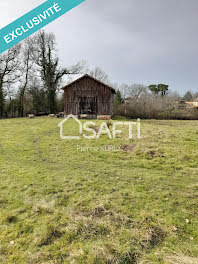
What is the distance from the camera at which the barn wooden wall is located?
19.5 meters

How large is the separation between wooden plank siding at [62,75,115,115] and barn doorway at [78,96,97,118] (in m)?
0.33

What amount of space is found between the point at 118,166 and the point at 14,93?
2496 cm

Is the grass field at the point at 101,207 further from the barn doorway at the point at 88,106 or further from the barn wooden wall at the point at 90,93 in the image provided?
the barn doorway at the point at 88,106

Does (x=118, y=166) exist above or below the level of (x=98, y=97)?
below

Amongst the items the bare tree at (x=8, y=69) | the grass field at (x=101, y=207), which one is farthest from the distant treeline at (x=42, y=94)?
the grass field at (x=101, y=207)

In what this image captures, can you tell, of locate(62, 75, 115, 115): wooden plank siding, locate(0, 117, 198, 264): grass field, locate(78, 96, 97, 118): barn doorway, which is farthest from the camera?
locate(78, 96, 97, 118): barn doorway

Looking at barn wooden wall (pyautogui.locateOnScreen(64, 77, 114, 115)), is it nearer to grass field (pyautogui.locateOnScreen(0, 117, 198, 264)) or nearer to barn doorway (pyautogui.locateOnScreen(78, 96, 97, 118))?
barn doorway (pyautogui.locateOnScreen(78, 96, 97, 118))

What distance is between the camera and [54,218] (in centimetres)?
336

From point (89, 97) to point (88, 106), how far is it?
111 cm

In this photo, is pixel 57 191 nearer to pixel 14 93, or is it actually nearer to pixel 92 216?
pixel 92 216

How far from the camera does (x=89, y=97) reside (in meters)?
19.9

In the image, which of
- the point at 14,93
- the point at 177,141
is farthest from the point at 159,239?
the point at 14,93

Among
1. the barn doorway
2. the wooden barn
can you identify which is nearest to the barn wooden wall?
the wooden barn

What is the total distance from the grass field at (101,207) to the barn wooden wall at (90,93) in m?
12.8
